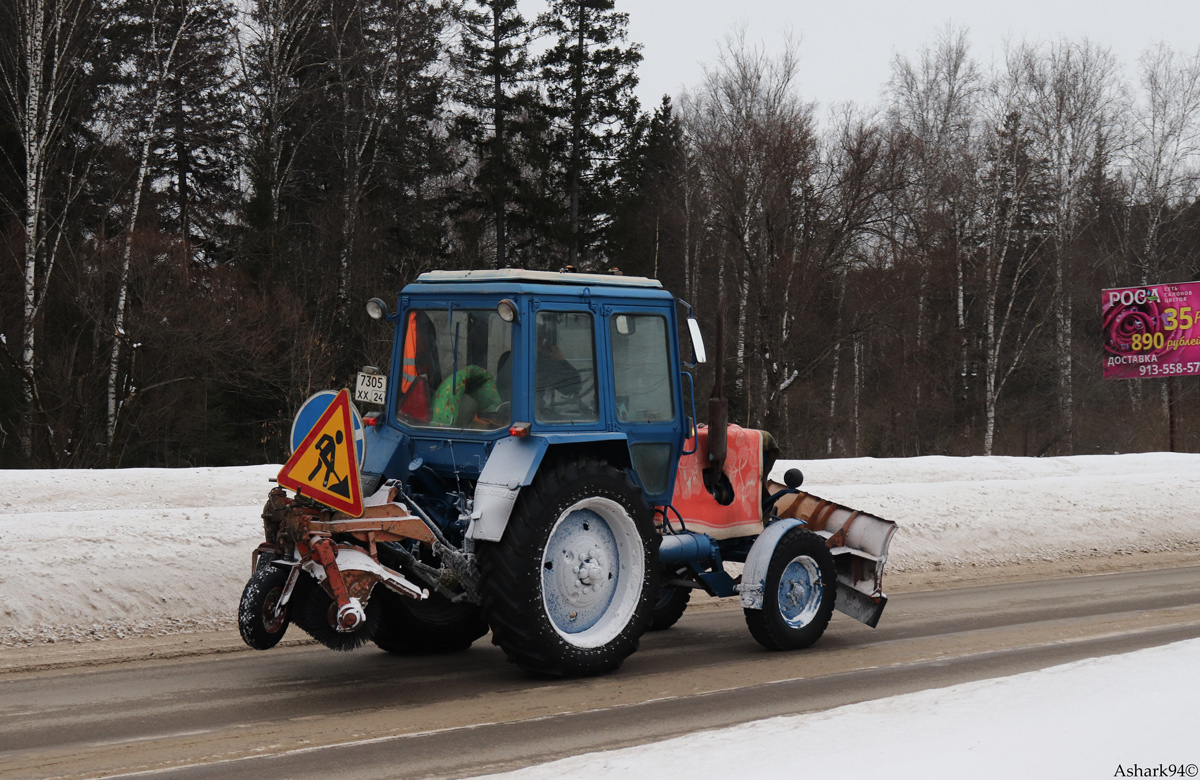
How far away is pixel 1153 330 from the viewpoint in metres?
31.1

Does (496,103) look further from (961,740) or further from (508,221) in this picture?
(961,740)

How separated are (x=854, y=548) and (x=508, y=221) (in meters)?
29.7

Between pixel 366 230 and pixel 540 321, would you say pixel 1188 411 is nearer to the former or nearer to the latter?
pixel 366 230

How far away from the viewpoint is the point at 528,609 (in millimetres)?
6754

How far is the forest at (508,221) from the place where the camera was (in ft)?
81.4

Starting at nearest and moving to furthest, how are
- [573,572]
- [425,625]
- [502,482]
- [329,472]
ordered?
1. [329,472]
2. [502,482]
3. [573,572]
4. [425,625]

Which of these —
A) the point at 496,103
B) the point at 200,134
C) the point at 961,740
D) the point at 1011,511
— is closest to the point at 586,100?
the point at 496,103

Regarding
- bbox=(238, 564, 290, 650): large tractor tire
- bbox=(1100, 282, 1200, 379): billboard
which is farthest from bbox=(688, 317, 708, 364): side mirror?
bbox=(1100, 282, 1200, 379): billboard

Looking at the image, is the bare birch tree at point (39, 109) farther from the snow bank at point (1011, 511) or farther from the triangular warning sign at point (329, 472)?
the triangular warning sign at point (329, 472)

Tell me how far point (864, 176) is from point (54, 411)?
2015 cm

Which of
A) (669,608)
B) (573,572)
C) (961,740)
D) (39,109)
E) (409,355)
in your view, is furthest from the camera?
(39,109)

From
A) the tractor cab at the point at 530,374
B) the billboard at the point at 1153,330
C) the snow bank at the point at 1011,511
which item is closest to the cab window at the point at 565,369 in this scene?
the tractor cab at the point at 530,374

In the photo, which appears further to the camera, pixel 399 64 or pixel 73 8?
pixel 399 64

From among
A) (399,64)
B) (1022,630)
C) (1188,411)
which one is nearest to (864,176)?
(399,64)
